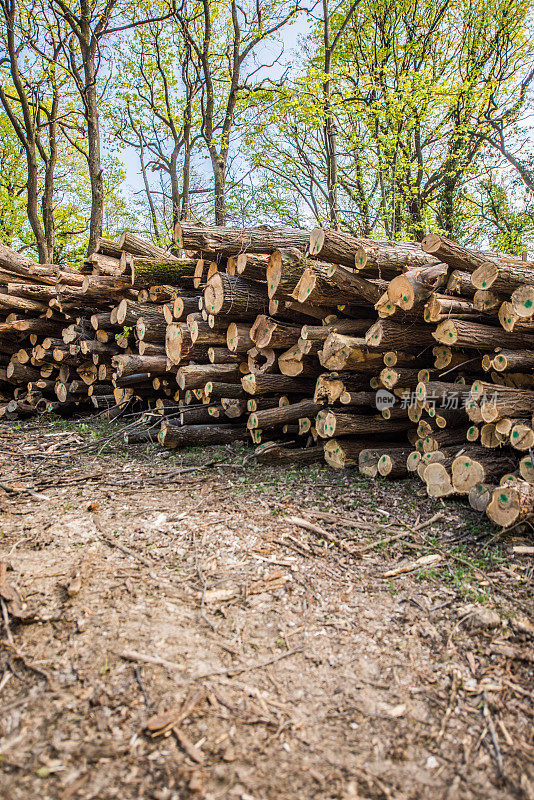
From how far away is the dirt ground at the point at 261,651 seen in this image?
5.74 ft

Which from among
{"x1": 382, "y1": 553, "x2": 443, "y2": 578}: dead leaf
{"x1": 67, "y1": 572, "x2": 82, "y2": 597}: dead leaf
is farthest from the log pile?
{"x1": 67, "y1": 572, "x2": 82, "y2": 597}: dead leaf

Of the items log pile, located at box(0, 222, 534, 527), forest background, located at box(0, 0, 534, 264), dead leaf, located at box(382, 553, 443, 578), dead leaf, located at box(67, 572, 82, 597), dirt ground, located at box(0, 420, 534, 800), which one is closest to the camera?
dirt ground, located at box(0, 420, 534, 800)

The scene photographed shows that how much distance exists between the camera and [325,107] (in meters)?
12.7

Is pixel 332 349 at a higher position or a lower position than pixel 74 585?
higher

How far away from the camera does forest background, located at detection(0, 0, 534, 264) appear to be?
40.8ft

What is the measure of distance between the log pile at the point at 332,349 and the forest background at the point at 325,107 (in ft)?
16.6

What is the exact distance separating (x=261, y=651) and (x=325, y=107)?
13685mm

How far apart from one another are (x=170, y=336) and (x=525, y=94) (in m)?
14.7

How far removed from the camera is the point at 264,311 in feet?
17.4

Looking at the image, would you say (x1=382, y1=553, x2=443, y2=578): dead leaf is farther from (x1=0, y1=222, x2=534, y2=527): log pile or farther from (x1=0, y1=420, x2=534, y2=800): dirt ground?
(x1=0, y1=222, x2=534, y2=527): log pile

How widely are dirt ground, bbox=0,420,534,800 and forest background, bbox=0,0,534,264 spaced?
8.76 metres

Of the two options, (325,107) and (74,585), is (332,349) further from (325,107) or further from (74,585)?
(325,107)

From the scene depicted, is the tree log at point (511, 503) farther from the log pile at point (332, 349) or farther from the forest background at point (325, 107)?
the forest background at point (325, 107)

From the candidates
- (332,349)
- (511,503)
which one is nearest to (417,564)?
(511,503)
